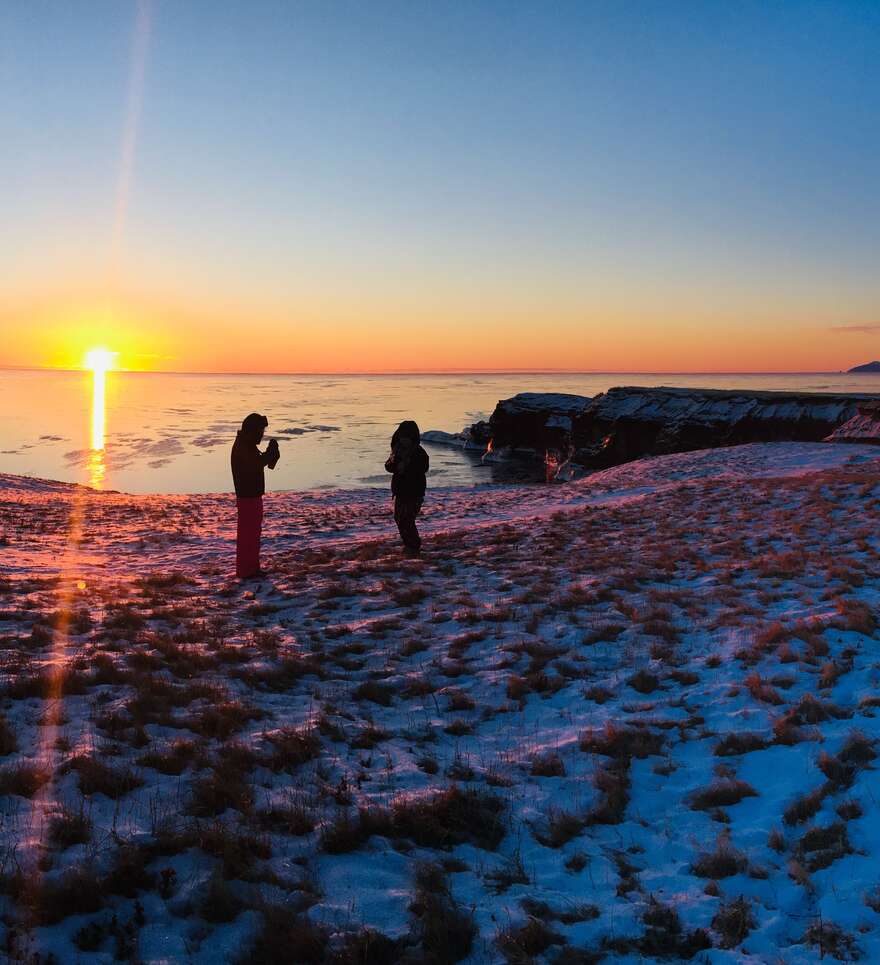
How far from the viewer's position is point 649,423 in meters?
48.6

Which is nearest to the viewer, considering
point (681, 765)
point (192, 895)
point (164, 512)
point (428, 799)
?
point (192, 895)

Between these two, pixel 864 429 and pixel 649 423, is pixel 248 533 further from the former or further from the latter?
pixel 649 423

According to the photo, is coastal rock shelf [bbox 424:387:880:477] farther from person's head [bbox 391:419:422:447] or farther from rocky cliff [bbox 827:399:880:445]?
person's head [bbox 391:419:422:447]

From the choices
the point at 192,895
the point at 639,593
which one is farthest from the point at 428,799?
the point at 639,593

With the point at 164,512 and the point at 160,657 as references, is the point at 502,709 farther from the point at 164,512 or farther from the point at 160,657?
the point at 164,512

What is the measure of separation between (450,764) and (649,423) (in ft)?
153

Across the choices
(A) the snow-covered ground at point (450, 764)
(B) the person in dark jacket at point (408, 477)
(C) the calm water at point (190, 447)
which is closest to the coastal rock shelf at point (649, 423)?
(C) the calm water at point (190, 447)

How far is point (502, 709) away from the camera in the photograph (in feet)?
19.8

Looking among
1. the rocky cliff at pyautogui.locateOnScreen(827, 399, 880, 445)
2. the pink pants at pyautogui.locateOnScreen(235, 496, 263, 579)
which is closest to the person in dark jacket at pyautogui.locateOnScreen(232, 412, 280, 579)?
the pink pants at pyautogui.locateOnScreen(235, 496, 263, 579)

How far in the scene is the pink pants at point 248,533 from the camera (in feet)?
36.3

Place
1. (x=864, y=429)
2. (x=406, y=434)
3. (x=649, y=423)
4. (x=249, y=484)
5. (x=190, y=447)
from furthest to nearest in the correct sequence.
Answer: (x=190, y=447) < (x=649, y=423) < (x=864, y=429) < (x=406, y=434) < (x=249, y=484)

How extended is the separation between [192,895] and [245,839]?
439 millimetres

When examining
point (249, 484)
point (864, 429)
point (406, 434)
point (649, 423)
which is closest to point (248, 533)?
point (249, 484)

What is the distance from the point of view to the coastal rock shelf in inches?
1695
